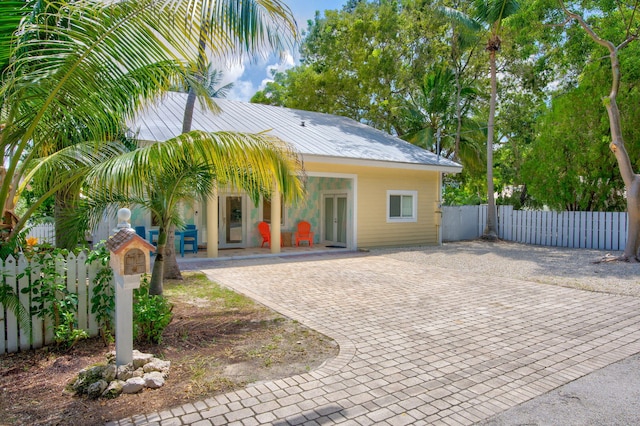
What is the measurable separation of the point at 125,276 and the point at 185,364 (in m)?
1.10

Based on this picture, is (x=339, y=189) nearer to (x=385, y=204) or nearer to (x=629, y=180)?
(x=385, y=204)

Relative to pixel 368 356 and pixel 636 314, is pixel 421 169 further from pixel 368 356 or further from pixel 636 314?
pixel 368 356

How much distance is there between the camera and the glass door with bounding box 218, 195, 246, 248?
14.5m

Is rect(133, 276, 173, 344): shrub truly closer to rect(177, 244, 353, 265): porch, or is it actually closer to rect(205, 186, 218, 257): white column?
rect(177, 244, 353, 265): porch

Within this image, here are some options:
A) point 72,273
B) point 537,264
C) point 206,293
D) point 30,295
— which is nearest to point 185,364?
point 72,273

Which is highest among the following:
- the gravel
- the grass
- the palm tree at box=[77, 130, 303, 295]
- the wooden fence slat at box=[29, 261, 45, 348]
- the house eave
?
the house eave

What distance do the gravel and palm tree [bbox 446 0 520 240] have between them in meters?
2.30

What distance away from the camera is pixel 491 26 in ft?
57.8

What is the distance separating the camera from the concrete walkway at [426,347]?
10.7ft

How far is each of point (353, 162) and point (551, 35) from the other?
29.6 ft

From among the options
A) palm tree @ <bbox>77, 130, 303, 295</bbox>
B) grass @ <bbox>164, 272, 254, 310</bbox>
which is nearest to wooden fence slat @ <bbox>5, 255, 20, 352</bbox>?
palm tree @ <bbox>77, 130, 303, 295</bbox>

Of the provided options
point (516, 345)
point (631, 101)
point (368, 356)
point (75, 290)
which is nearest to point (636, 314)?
point (516, 345)

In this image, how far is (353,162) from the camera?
507 inches

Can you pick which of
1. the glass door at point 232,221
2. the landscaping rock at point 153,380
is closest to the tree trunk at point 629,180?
the glass door at point 232,221
